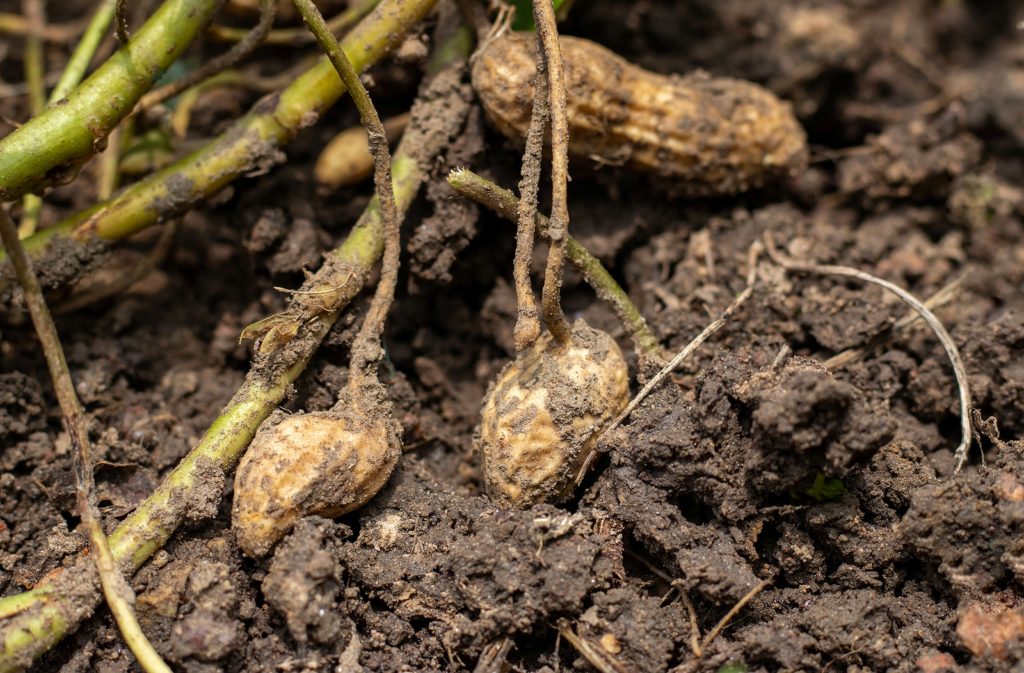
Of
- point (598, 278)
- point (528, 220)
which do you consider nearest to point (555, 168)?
point (528, 220)

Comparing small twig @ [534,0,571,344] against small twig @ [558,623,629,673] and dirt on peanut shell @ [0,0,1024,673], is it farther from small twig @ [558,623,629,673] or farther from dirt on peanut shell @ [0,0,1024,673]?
small twig @ [558,623,629,673]

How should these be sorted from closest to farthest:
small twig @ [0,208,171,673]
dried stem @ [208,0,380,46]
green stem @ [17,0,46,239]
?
1. small twig @ [0,208,171,673]
2. dried stem @ [208,0,380,46]
3. green stem @ [17,0,46,239]

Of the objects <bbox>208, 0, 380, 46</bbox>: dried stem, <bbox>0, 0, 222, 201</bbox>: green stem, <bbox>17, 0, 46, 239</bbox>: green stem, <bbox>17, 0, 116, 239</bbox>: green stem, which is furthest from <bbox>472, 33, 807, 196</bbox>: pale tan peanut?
<bbox>17, 0, 46, 239</bbox>: green stem

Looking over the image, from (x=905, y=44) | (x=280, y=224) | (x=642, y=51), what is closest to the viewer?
(x=280, y=224)

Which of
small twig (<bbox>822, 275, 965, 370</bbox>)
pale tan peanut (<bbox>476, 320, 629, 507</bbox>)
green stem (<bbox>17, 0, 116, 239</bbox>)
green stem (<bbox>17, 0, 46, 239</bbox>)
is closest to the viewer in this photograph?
pale tan peanut (<bbox>476, 320, 629, 507</bbox>)

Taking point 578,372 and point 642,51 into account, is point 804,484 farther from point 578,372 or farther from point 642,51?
point 642,51

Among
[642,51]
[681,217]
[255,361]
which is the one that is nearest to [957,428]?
[681,217]
